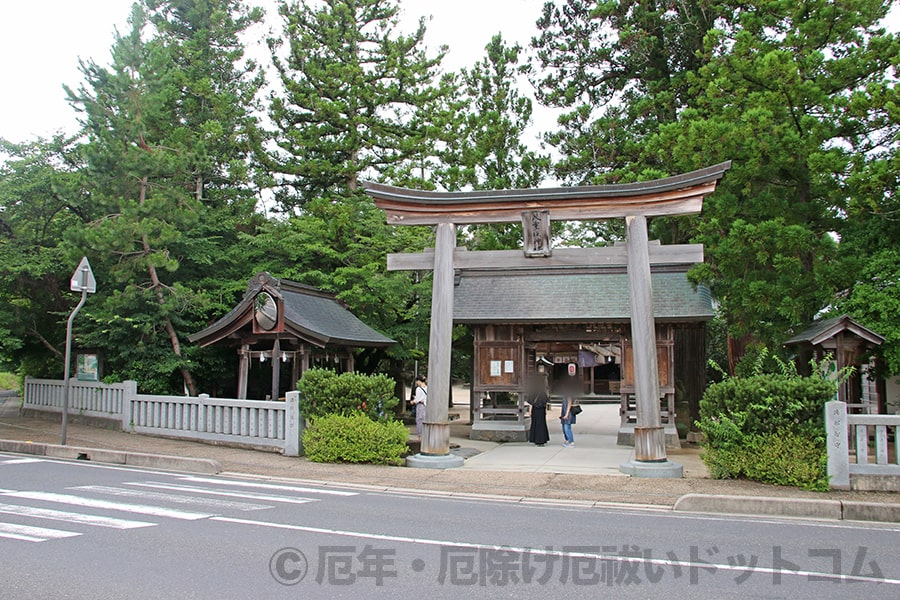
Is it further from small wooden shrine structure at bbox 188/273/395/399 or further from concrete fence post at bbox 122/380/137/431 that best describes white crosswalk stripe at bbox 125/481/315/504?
concrete fence post at bbox 122/380/137/431

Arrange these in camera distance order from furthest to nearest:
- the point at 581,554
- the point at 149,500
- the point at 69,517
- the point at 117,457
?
the point at 117,457
the point at 149,500
the point at 69,517
the point at 581,554

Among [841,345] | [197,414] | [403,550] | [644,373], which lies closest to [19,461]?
[197,414]

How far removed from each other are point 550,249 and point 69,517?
9.10 m

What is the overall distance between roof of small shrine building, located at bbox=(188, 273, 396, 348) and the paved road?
7.62 metres

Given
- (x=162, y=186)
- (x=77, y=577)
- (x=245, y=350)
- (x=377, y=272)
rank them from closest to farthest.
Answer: (x=77, y=577)
(x=245, y=350)
(x=162, y=186)
(x=377, y=272)

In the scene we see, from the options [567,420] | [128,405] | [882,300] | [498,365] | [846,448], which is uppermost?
[882,300]

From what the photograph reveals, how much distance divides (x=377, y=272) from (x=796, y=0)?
1402 cm

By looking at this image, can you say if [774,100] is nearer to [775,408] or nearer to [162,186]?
[775,408]

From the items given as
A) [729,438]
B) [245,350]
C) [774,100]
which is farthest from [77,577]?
[774,100]

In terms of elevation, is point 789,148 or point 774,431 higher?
point 789,148

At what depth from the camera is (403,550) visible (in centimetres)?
695

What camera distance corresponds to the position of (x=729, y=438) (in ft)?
36.4

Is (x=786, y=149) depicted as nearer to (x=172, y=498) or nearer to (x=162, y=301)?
(x=172, y=498)

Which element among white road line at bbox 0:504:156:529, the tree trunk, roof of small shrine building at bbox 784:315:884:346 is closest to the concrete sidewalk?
the tree trunk
